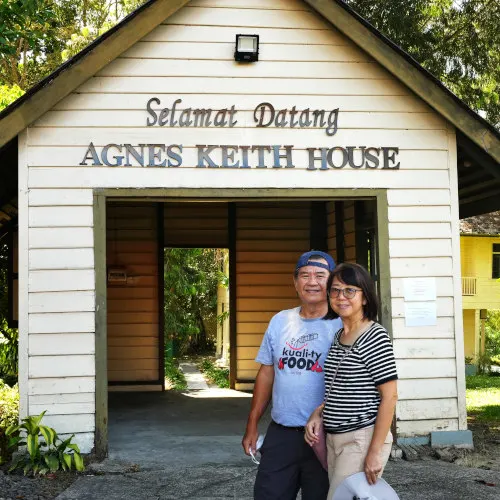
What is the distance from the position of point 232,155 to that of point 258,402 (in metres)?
3.77

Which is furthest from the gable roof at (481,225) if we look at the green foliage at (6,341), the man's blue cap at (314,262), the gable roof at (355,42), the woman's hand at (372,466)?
the woman's hand at (372,466)

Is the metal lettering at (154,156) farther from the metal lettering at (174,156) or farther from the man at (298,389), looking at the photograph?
the man at (298,389)

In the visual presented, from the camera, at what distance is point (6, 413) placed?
9469 millimetres

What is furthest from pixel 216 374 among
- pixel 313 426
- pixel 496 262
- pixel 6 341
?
pixel 496 262

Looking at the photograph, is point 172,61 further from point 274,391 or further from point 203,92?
point 274,391

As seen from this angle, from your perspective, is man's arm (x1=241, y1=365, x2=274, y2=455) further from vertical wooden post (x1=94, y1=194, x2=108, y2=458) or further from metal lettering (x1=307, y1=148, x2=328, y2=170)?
metal lettering (x1=307, y1=148, x2=328, y2=170)

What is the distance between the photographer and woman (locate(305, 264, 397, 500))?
3.46 meters

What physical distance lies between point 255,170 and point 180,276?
1249 centimetres

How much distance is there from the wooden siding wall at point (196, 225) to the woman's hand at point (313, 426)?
349 inches

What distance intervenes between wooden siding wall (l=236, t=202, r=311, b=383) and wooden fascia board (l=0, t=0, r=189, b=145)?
5416 millimetres

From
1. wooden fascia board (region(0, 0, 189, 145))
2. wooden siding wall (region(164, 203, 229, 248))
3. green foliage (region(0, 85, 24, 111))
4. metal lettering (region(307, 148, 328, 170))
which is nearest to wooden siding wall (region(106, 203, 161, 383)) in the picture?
wooden siding wall (region(164, 203, 229, 248))

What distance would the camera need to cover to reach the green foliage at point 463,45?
611 inches

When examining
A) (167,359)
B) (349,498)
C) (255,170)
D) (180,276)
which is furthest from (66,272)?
(180,276)

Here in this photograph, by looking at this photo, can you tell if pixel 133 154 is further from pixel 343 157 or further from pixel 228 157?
pixel 343 157
